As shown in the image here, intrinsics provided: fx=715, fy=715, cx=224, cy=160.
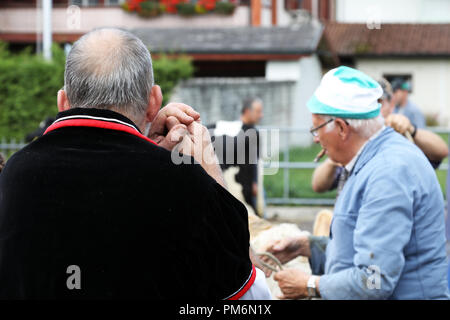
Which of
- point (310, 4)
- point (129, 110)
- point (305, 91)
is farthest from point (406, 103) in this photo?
point (310, 4)

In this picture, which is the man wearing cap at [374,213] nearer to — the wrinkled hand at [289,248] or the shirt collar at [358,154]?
the shirt collar at [358,154]

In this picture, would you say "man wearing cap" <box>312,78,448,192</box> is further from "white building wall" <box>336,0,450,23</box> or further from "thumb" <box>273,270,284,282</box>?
"white building wall" <box>336,0,450,23</box>

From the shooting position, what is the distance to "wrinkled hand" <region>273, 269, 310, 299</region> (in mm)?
3064

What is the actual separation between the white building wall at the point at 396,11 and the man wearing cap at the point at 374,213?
3183cm

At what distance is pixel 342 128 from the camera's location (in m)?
3.08

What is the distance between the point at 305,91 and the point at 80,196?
60.6 ft

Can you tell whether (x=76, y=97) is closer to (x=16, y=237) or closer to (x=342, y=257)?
(x=16, y=237)

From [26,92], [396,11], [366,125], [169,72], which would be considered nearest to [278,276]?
[366,125]

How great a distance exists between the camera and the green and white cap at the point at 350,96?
3006 millimetres

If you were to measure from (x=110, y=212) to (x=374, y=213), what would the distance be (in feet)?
4.10

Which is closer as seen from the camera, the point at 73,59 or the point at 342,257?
the point at 73,59

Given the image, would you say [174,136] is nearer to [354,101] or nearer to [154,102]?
[154,102]

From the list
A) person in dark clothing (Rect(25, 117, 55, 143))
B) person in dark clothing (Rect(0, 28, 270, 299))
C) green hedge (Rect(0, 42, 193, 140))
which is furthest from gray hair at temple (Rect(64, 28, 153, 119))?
green hedge (Rect(0, 42, 193, 140))

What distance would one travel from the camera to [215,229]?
6.13 ft
